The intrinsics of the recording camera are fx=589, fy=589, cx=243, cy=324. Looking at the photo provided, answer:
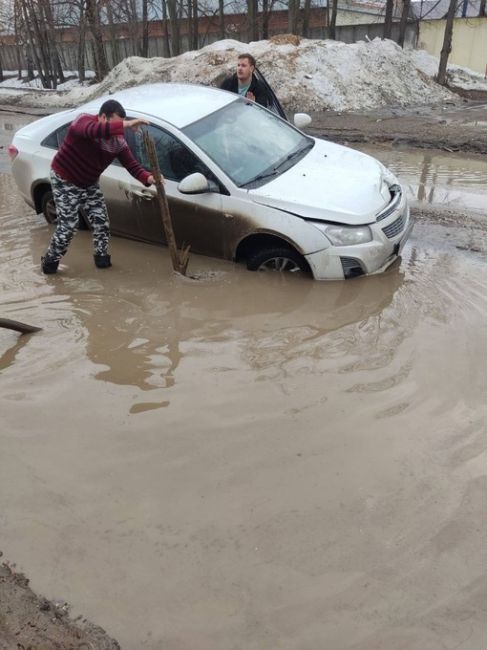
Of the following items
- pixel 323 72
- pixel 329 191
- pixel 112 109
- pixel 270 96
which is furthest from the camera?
pixel 323 72

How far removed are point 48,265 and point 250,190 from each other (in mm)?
2152

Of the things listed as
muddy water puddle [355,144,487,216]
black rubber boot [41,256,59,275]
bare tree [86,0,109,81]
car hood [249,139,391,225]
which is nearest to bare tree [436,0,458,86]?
muddy water puddle [355,144,487,216]

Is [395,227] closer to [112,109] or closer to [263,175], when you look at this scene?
[263,175]

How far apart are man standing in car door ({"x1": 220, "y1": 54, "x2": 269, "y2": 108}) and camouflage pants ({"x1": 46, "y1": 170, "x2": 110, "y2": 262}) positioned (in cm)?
249

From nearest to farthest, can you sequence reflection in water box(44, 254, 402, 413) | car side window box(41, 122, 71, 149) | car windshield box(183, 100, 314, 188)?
reflection in water box(44, 254, 402, 413) → car windshield box(183, 100, 314, 188) → car side window box(41, 122, 71, 149)

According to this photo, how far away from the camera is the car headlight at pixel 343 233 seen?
16.3 ft

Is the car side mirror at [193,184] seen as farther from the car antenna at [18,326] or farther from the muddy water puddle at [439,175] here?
the muddy water puddle at [439,175]

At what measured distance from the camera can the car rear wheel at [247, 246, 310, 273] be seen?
5234mm

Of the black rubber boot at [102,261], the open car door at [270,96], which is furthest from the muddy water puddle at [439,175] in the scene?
the black rubber boot at [102,261]

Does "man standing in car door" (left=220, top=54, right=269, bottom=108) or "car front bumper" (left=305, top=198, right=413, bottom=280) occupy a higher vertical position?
"man standing in car door" (left=220, top=54, right=269, bottom=108)

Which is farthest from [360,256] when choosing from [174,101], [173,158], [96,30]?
[96,30]

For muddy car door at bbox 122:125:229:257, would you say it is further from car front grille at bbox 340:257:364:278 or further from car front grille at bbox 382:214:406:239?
car front grille at bbox 382:214:406:239

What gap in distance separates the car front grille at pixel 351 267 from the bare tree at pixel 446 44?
64.7ft

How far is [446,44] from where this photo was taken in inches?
838
